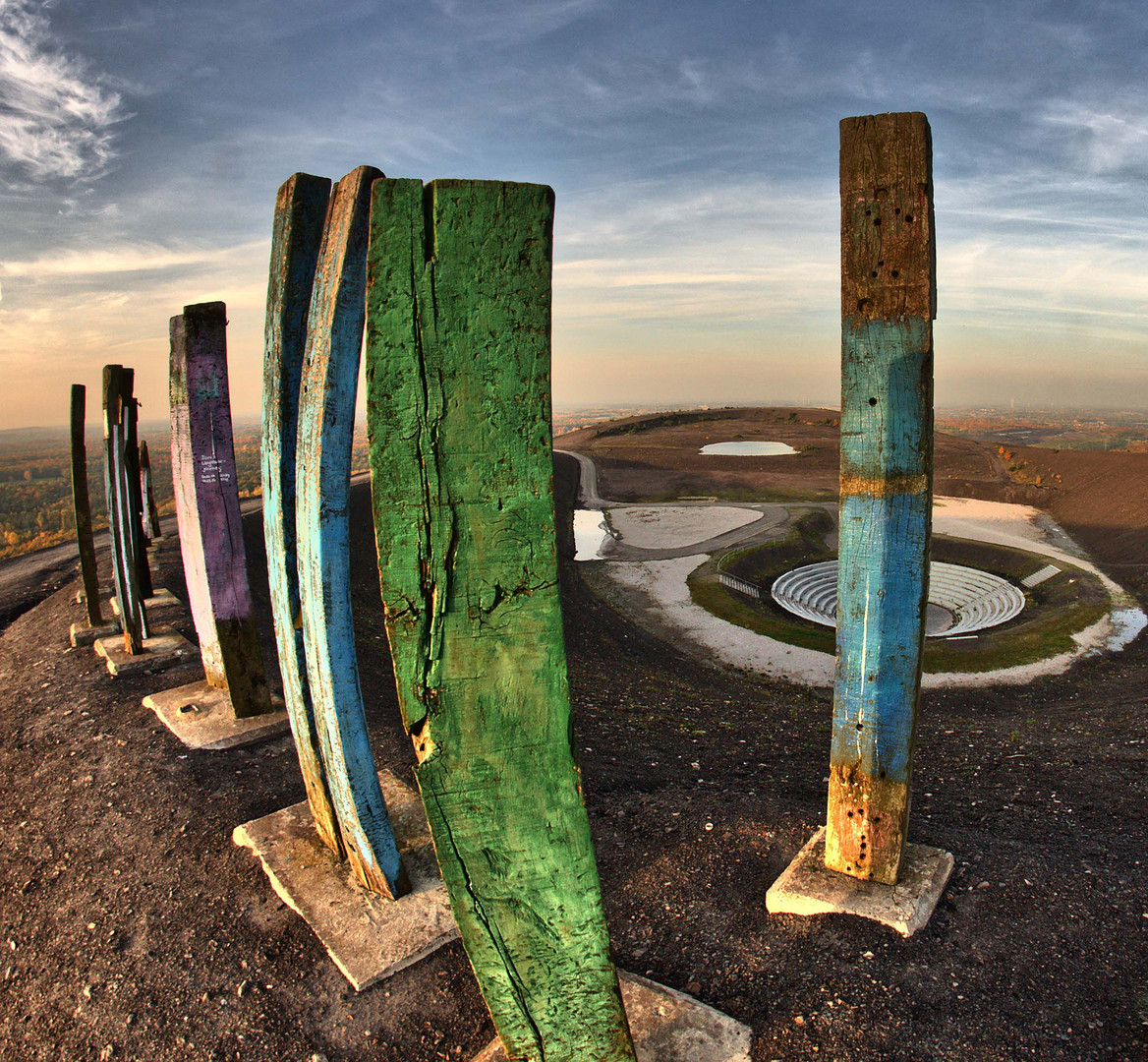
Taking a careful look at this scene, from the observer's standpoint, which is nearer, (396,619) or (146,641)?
(396,619)

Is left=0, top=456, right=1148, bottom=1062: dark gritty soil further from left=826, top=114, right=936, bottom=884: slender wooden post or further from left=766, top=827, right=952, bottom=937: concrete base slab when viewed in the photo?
left=826, top=114, right=936, bottom=884: slender wooden post

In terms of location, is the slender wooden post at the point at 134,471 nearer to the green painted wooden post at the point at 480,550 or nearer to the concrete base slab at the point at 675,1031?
the green painted wooden post at the point at 480,550

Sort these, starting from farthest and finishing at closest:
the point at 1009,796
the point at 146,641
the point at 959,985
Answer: the point at 146,641
the point at 1009,796
the point at 959,985

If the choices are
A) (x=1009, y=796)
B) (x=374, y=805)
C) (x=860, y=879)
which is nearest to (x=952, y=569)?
(x=1009, y=796)

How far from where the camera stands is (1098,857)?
3875 mm

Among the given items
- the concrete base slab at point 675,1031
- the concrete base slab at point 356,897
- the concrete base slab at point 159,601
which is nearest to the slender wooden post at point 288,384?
the concrete base slab at point 356,897

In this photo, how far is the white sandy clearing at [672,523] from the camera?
24.7 meters

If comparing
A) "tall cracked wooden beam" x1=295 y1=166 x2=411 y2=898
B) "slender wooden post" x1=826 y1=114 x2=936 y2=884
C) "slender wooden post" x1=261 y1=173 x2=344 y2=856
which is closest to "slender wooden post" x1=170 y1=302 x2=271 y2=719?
"slender wooden post" x1=261 y1=173 x2=344 y2=856

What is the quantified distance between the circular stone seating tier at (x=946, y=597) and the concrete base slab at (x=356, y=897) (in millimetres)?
16149

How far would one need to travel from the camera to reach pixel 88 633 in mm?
7152

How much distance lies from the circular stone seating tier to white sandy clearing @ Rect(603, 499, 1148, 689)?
96.1 inches

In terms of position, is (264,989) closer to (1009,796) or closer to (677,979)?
(677,979)

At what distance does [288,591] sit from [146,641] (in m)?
4.87

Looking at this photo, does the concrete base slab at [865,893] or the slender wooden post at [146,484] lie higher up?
the slender wooden post at [146,484]
